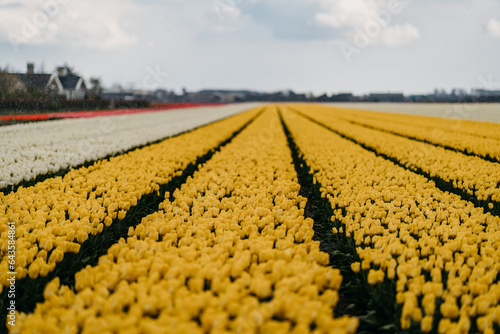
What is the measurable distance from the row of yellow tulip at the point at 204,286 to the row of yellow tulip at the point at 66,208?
55cm

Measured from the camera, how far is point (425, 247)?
10.4 ft

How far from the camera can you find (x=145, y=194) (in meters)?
5.53

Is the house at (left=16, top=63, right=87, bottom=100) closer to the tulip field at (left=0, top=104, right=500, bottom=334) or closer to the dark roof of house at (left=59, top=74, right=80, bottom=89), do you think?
the dark roof of house at (left=59, top=74, right=80, bottom=89)

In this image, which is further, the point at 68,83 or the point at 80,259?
the point at 68,83

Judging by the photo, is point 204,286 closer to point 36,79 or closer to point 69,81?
point 36,79

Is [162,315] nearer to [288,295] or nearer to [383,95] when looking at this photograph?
[288,295]

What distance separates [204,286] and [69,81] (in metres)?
70.5

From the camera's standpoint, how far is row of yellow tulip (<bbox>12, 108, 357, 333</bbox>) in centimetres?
198

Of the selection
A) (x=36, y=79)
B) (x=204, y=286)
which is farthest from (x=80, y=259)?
(x=36, y=79)

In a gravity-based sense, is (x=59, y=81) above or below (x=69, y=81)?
below

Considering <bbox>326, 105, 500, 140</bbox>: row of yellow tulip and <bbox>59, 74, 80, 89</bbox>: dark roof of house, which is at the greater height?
<bbox>59, 74, 80, 89</bbox>: dark roof of house

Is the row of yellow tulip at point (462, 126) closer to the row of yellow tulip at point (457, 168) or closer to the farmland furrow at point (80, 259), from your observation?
the row of yellow tulip at point (457, 168)

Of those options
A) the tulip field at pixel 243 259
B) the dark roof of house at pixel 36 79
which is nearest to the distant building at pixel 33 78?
the dark roof of house at pixel 36 79

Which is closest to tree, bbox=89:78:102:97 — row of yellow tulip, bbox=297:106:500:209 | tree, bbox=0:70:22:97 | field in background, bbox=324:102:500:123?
tree, bbox=0:70:22:97
